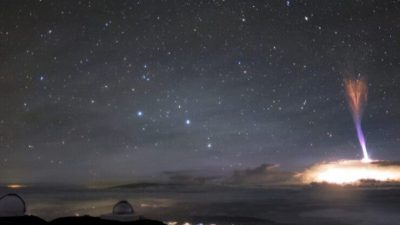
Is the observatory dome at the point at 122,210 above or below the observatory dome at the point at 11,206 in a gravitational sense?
below

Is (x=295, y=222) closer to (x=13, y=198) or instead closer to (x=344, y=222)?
(x=344, y=222)

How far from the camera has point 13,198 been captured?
30.6 metres

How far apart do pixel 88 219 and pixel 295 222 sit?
4585cm

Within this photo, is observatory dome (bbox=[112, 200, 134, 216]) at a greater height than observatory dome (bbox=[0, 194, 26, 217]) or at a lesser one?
lesser

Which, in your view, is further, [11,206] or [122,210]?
[122,210]

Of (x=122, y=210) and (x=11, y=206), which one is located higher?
(x=11, y=206)

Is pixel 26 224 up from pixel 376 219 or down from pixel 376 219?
up

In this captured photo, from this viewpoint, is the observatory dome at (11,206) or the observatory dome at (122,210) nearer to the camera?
the observatory dome at (11,206)

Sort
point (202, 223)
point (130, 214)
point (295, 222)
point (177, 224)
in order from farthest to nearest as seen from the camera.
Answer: point (295, 222) → point (202, 223) → point (177, 224) → point (130, 214)

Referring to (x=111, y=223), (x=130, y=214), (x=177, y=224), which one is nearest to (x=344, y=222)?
(x=177, y=224)

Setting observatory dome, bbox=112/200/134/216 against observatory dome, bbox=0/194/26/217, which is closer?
observatory dome, bbox=0/194/26/217

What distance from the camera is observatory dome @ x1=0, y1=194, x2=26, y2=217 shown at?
29703mm

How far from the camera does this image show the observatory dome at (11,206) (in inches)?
1169

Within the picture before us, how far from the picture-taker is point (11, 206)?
3023cm
